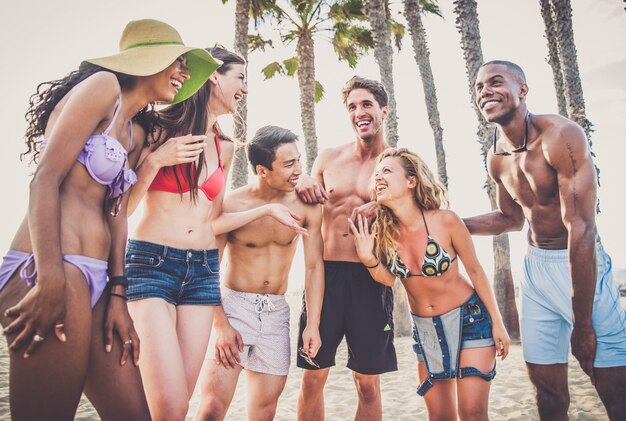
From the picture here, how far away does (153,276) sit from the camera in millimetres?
2459

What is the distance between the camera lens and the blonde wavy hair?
3.22 meters

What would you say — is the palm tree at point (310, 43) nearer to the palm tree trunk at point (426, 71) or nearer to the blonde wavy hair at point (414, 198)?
the palm tree trunk at point (426, 71)

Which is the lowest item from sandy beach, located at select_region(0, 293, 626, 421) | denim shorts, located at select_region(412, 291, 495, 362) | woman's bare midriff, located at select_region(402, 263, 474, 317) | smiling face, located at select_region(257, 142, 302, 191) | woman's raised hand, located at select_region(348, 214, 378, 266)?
sandy beach, located at select_region(0, 293, 626, 421)

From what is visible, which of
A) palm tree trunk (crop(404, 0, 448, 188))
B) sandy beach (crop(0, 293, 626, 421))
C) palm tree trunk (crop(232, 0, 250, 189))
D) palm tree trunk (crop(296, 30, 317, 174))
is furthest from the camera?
palm tree trunk (crop(404, 0, 448, 188))

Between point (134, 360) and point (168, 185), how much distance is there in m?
1.15

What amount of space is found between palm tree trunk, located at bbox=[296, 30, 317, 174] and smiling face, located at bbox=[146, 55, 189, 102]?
10521mm

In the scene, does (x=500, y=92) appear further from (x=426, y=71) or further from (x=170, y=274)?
(x=426, y=71)

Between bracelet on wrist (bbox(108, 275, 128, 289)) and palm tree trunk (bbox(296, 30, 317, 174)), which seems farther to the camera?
palm tree trunk (bbox(296, 30, 317, 174))

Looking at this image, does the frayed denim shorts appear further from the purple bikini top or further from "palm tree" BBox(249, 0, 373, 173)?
"palm tree" BBox(249, 0, 373, 173)

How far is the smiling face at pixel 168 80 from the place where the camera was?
214cm

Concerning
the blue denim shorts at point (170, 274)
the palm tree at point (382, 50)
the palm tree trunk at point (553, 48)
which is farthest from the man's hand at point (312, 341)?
the palm tree trunk at point (553, 48)

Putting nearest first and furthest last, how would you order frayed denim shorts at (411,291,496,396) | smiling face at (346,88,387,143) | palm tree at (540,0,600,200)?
frayed denim shorts at (411,291,496,396), smiling face at (346,88,387,143), palm tree at (540,0,600,200)

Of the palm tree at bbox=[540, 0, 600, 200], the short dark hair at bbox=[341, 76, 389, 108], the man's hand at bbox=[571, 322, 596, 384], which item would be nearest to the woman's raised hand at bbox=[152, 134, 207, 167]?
the short dark hair at bbox=[341, 76, 389, 108]

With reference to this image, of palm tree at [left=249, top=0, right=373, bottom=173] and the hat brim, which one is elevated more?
palm tree at [left=249, top=0, right=373, bottom=173]
